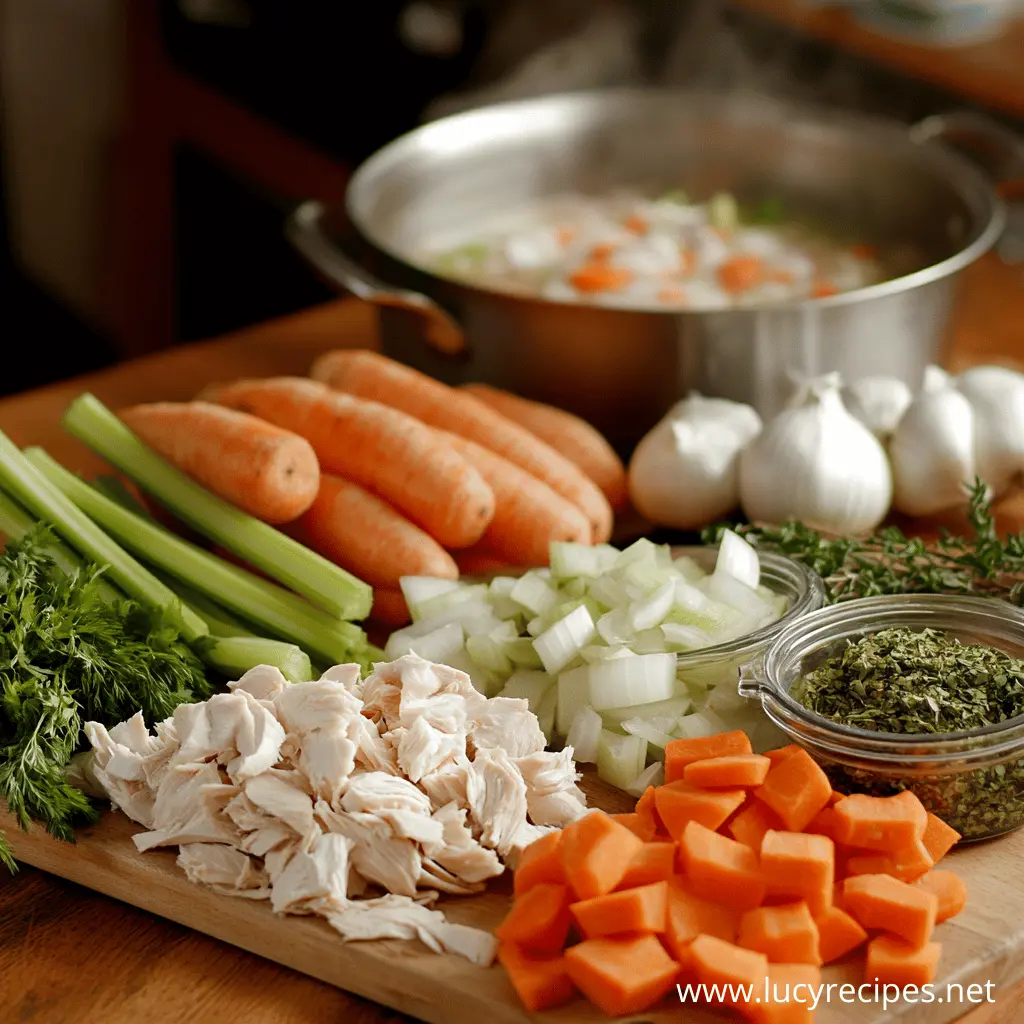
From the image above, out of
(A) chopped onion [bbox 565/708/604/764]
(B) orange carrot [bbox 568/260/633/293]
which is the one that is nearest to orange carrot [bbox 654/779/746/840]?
(A) chopped onion [bbox 565/708/604/764]

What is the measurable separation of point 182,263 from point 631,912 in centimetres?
343

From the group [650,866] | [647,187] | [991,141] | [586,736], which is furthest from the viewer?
[647,187]

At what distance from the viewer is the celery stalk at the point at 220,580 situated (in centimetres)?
188

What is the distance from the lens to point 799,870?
1.33 meters

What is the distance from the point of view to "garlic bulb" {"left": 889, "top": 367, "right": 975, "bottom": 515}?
209cm

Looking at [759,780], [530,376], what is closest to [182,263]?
[530,376]

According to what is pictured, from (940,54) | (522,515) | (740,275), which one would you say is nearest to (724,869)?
(522,515)

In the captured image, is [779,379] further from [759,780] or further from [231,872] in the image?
[231,872]

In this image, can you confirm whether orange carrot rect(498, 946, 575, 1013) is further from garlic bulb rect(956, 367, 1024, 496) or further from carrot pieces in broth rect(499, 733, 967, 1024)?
garlic bulb rect(956, 367, 1024, 496)

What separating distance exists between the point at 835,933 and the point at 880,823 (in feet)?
0.39

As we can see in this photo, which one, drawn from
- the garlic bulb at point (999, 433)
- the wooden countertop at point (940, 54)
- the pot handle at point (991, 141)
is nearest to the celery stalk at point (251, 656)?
the garlic bulb at point (999, 433)

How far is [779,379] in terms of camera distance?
223 centimetres

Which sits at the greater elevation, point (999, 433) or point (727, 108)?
point (727, 108)

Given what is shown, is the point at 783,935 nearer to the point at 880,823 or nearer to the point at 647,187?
the point at 880,823
